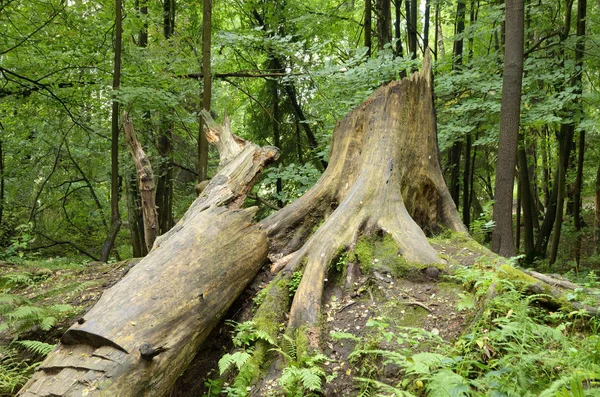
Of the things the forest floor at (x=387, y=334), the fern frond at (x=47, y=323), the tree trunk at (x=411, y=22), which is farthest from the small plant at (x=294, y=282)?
the tree trunk at (x=411, y=22)

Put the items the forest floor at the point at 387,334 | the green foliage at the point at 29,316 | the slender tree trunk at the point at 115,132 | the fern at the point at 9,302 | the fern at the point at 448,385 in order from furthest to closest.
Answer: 1. the slender tree trunk at the point at 115,132
2. the fern at the point at 9,302
3. the green foliage at the point at 29,316
4. the forest floor at the point at 387,334
5. the fern at the point at 448,385

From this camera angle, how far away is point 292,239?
5.07m

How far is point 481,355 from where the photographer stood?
2.45 m

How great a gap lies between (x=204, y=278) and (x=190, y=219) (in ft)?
3.21

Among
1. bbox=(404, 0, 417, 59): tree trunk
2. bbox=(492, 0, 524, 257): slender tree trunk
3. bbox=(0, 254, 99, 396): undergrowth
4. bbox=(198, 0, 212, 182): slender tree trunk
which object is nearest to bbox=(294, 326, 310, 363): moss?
bbox=(0, 254, 99, 396): undergrowth

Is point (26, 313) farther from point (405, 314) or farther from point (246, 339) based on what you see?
point (405, 314)

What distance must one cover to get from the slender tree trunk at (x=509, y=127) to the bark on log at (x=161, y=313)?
3.89 m

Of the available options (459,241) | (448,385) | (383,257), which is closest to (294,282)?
(383,257)

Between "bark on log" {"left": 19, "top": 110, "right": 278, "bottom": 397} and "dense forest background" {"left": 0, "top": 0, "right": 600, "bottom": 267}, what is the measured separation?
2939 millimetres

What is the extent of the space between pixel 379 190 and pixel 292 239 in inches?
49.6

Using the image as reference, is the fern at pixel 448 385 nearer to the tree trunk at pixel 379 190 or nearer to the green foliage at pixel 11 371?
the tree trunk at pixel 379 190

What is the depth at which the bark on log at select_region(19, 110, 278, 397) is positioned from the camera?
8.45ft

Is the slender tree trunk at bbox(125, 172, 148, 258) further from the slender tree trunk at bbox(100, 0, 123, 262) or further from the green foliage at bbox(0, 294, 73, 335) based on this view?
the green foliage at bbox(0, 294, 73, 335)

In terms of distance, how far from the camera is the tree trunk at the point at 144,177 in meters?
6.23
